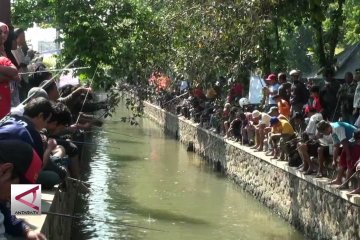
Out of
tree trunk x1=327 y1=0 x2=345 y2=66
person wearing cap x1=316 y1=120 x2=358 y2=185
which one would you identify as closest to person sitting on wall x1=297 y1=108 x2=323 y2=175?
person wearing cap x1=316 y1=120 x2=358 y2=185

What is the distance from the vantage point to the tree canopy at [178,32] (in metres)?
12.1

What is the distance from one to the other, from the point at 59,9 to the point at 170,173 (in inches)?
211

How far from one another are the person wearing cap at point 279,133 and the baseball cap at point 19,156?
35.0 feet

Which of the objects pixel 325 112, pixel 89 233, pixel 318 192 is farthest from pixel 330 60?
pixel 89 233

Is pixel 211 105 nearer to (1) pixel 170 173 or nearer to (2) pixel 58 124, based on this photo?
(1) pixel 170 173

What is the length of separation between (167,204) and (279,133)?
9.16ft

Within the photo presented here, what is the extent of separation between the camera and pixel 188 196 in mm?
15891

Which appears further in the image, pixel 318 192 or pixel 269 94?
pixel 269 94

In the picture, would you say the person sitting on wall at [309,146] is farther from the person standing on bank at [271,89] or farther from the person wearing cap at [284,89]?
the person standing on bank at [271,89]

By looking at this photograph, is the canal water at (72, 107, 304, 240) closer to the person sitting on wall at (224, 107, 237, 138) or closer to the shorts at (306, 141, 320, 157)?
the person sitting on wall at (224, 107, 237, 138)

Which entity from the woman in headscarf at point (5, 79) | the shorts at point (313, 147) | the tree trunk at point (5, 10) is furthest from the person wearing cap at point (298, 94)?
the woman in headscarf at point (5, 79)

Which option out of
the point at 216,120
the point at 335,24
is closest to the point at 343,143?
the point at 335,24

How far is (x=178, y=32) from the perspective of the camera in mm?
15047


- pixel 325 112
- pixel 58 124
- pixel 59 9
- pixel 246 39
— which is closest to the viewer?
pixel 58 124
